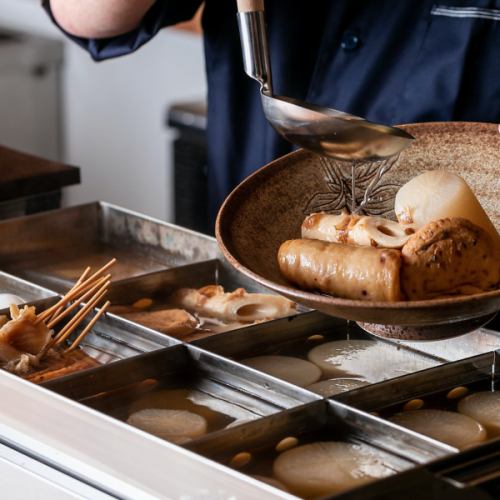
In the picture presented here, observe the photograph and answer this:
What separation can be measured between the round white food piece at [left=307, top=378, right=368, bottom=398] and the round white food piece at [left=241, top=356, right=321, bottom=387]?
14mm

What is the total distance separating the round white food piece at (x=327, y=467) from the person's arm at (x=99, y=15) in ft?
4.20

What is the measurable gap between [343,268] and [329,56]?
1.15 m

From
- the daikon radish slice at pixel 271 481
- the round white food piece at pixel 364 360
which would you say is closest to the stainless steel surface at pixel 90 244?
the round white food piece at pixel 364 360

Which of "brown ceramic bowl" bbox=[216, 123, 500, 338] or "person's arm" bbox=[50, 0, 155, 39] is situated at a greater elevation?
"person's arm" bbox=[50, 0, 155, 39]

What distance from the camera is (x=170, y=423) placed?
1.52m

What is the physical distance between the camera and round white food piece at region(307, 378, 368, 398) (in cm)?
166

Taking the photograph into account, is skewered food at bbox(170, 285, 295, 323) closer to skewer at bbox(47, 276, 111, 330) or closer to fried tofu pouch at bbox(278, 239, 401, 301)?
skewer at bbox(47, 276, 111, 330)

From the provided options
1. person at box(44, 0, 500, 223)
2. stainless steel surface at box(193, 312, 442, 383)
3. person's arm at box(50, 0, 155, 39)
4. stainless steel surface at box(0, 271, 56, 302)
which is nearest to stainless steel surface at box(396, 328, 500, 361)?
stainless steel surface at box(193, 312, 442, 383)

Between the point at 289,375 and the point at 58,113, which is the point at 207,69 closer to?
the point at 289,375

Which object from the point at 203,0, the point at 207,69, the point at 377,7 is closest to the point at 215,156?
the point at 207,69

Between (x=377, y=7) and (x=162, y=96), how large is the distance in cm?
274

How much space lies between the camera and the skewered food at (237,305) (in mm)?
1935

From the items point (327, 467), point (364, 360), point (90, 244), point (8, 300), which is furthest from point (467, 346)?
point (90, 244)

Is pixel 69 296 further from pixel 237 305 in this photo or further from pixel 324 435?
pixel 324 435
